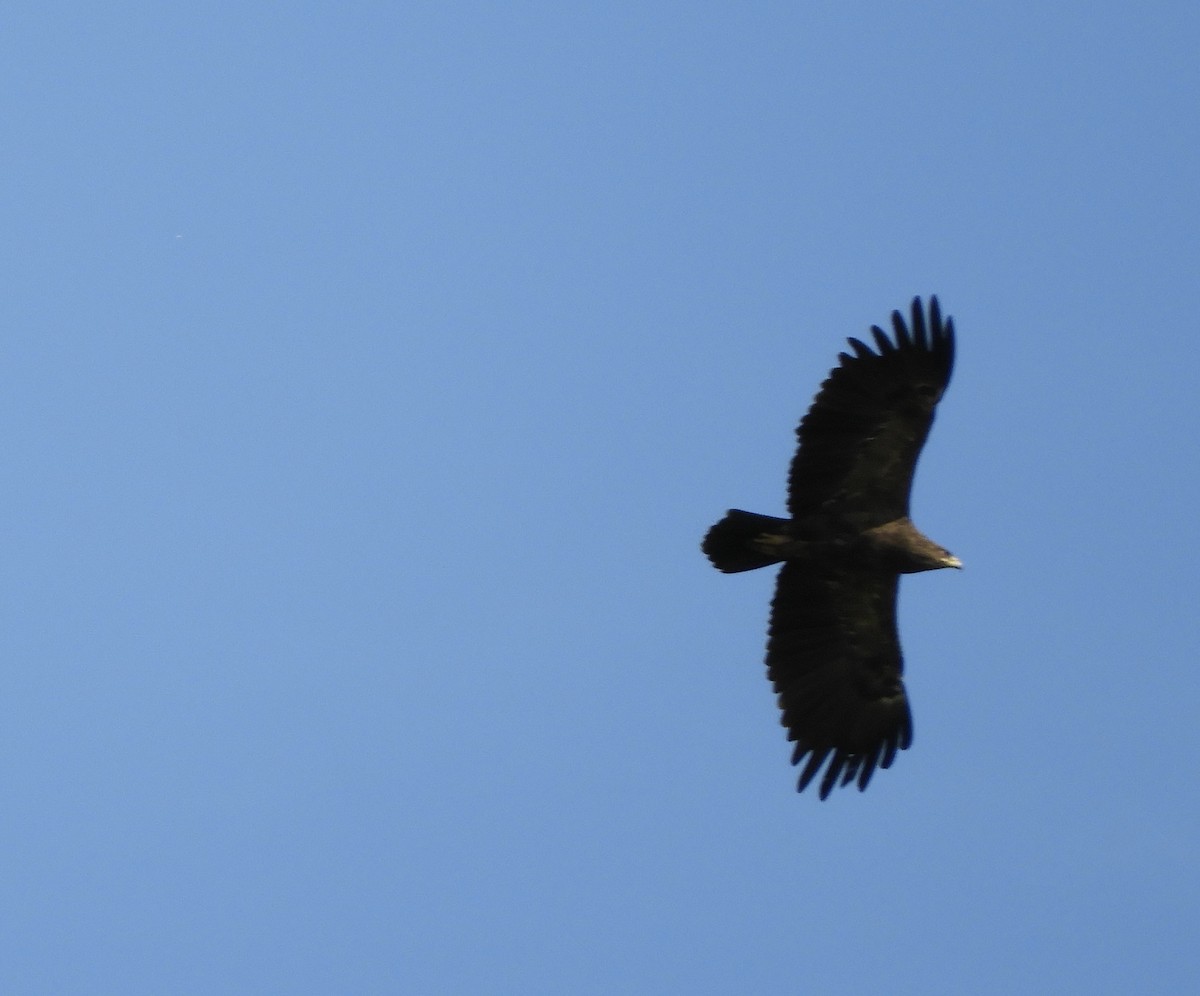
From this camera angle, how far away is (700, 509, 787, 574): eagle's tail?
18.1 metres

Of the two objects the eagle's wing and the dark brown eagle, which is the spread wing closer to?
the dark brown eagle

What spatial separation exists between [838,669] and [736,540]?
193cm

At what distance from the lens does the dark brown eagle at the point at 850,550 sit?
18094 mm

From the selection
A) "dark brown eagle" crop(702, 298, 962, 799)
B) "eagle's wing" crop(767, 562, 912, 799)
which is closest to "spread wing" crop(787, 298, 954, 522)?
"dark brown eagle" crop(702, 298, 962, 799)

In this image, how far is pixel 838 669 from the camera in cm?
1928

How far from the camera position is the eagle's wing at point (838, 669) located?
62.3ft

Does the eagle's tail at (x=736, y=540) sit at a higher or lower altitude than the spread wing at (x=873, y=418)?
lower

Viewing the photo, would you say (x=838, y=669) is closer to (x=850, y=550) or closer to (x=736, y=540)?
A: (x=850, y=550)

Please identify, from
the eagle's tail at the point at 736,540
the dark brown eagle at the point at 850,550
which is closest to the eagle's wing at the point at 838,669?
the dark brown eagle at the point at 850,550

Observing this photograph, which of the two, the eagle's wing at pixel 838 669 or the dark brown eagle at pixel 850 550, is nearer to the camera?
the dark brown eagle at pixel 850 550

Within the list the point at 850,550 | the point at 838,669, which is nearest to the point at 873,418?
the point at 850,550

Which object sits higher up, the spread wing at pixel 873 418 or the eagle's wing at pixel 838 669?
the spread wing at pixel 873 418

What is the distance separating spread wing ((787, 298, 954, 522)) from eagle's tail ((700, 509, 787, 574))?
451mm

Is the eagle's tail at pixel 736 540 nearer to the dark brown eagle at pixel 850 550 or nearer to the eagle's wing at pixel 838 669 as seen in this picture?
the dark brown eagle at pixel 850 550
